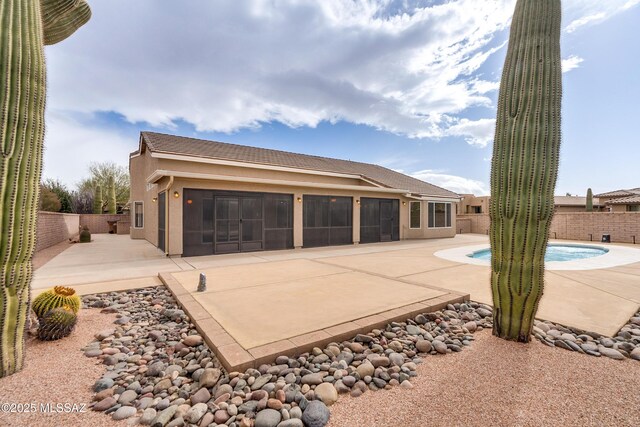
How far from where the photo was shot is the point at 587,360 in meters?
2.78

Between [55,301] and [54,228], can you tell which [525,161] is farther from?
[54,228]

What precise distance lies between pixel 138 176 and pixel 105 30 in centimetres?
909

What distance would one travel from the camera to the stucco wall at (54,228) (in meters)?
10.8

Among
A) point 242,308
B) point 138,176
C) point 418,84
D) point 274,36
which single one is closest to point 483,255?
point 418,84

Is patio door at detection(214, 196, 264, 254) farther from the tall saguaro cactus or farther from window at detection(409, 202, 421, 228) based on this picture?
window at detection(409, 202, 421, 228)

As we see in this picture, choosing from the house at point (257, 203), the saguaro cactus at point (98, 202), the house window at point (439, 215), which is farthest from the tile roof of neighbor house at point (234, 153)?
the saguaro cactus at point (98, 202)

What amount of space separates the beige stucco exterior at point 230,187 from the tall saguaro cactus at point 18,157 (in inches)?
247

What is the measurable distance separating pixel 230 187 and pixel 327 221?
182 inches

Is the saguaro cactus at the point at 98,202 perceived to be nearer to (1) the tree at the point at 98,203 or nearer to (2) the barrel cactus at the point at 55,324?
(1) the tree at the point at 98,203

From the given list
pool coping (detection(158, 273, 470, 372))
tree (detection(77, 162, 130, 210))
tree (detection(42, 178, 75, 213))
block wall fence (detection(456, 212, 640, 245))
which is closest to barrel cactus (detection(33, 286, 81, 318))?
pool coping (detection(158, 273, 470, 372))

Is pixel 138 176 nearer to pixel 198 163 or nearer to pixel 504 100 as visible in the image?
pixel 198 163

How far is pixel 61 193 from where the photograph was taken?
21656mm

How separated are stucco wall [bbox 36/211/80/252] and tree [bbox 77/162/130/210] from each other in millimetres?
9868

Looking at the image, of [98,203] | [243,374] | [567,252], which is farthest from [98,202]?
[567,252]
